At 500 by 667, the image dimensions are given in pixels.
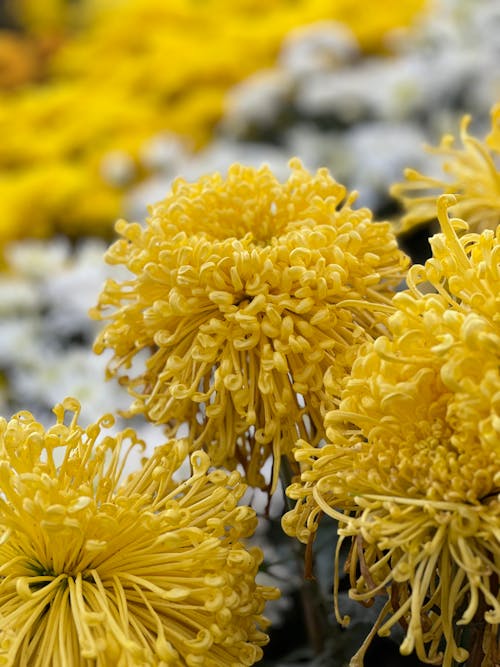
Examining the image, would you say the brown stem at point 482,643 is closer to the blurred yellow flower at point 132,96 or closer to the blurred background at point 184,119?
the blurred background at point 184,119

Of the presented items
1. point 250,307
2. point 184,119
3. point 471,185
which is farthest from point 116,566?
point 184,119

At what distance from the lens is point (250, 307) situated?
1.72ft

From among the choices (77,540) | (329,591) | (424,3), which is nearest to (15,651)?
(77,540)

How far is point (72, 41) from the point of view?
305 centimetres

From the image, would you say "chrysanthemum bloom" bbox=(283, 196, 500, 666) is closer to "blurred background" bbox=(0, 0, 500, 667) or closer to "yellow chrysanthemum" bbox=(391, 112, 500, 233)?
"yellow chrysanthemum" bbox=(391, 112, 500, 233)

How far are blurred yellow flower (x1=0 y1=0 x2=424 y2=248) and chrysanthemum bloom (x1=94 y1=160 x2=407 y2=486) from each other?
1.36 meters

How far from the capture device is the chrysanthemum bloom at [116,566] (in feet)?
1.55

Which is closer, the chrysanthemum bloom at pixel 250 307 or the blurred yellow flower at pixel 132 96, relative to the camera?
the chrysanthemum bloom at pixel 250 307

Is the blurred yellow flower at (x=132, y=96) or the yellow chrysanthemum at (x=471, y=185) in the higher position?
the blurred yellow flower at (x=132, y=96)

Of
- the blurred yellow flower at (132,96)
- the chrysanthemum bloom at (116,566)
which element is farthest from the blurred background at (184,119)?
the chrysanthemum bloom at (116,566)

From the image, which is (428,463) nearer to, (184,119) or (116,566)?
(116,566)

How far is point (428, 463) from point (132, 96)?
2.06m

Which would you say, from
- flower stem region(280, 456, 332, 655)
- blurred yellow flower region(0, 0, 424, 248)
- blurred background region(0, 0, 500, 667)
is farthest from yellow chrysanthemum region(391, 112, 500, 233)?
blurred yellow flower region(0, 0, 424, 248)

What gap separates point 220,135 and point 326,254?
5.48 ft
